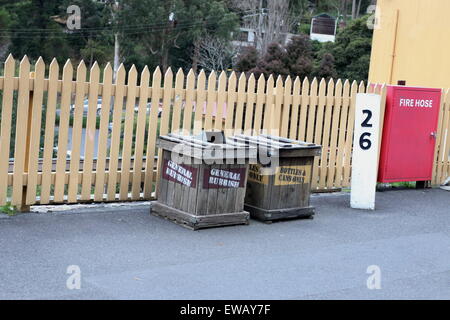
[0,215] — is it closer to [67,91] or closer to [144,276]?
[67,91]

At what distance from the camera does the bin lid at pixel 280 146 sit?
8367 mm

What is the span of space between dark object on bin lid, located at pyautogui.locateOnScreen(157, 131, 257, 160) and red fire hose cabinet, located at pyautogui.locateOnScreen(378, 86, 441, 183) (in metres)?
3.67

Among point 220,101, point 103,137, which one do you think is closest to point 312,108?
point 220,101

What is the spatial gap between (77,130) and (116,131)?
21.2 inches

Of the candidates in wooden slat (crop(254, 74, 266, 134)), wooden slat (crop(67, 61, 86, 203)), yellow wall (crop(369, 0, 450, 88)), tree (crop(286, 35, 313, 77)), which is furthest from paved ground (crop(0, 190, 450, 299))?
tree (crop(286, 35, 313, 77))

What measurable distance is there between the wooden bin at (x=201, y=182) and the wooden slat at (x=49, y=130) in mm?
1305

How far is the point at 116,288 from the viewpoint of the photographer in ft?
18.3

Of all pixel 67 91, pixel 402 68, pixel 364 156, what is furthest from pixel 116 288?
pixel 402 68

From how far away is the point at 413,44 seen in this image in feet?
56.7

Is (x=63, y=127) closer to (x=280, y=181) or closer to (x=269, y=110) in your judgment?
(x=280, y=181)

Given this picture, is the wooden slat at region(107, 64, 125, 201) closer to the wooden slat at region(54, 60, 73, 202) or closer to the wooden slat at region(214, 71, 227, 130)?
the wooden slat at region(54, 60, 73, 202)

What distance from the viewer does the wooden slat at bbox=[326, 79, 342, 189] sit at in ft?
35.0

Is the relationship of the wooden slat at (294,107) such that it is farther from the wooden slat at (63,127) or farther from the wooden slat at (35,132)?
the wooden slat at (35,132)
